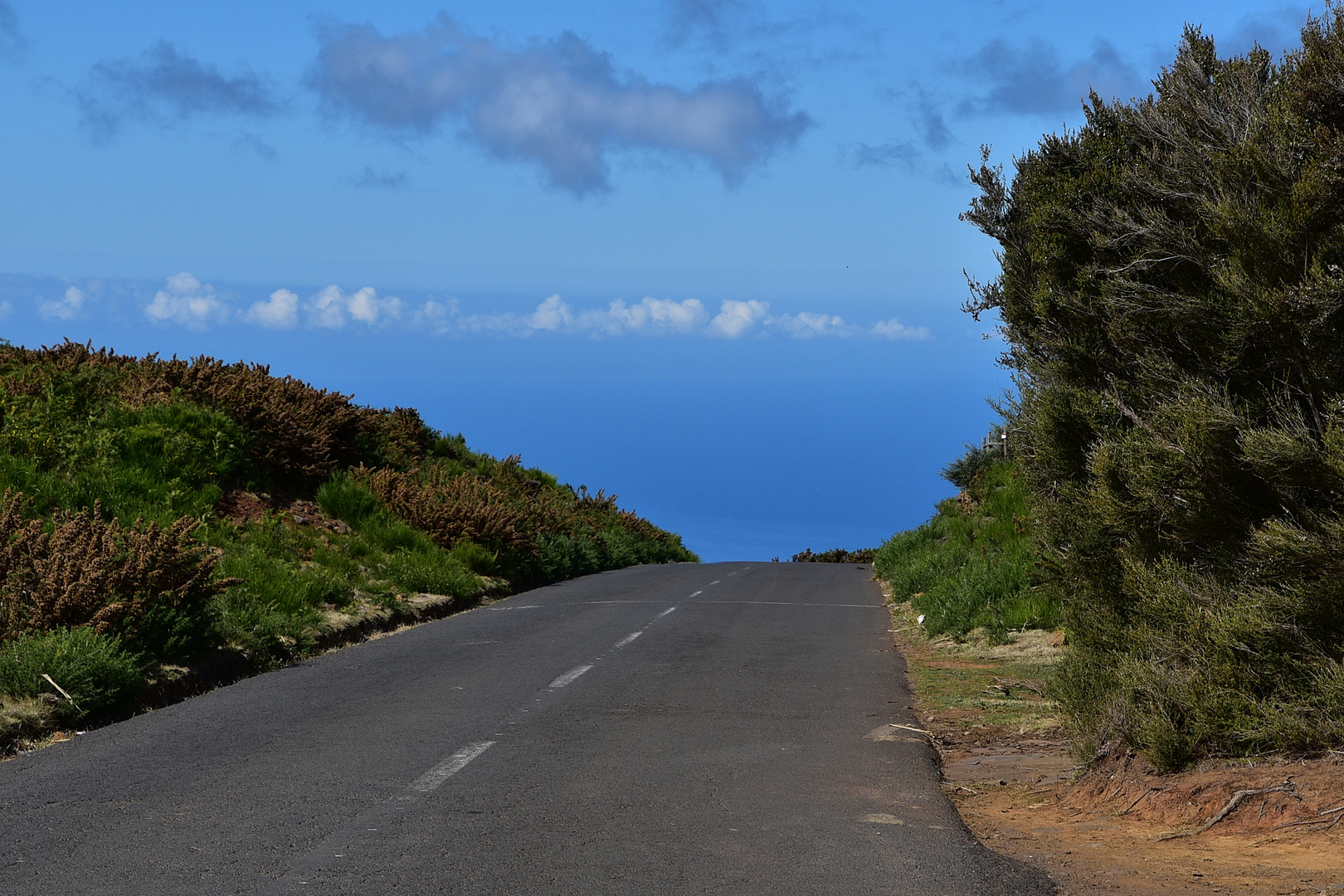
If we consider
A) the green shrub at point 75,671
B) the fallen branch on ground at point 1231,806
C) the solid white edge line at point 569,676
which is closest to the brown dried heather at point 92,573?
the green shrub at point 75,671

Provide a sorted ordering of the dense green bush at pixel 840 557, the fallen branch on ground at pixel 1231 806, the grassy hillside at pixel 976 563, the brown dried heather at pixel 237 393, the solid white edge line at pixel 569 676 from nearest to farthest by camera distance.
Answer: the fallen branch on ground at pixel 1231 806
the solid white edge line at pixel 569 676
the grassy hillside at pixel 976 563
the brown dried heather at pixel 237 393
the dense green bush at pixel 840 557

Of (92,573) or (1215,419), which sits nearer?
(1215,419)

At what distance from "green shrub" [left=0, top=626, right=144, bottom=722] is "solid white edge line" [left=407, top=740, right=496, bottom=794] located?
3330mm

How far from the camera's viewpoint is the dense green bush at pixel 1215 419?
20.9ft

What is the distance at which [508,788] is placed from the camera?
655 cm

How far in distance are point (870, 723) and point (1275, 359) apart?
4144 millimetres

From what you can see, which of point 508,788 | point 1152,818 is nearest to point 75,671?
point 508,788

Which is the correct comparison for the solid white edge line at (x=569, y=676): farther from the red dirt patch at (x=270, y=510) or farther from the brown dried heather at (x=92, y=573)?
the red dirt patch at (x=270, y=510)

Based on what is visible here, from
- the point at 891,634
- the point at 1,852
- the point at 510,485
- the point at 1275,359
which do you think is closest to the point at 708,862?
the point at 1,852

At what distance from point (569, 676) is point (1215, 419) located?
6.49 meters

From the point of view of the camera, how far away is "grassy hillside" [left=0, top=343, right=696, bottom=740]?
32.3 ft

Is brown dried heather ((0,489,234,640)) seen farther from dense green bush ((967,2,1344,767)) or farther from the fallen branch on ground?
the fallen branch on ground

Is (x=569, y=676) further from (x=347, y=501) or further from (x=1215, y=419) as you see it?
(x=347, y=501)

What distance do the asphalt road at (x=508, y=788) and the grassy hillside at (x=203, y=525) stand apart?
957 mm
